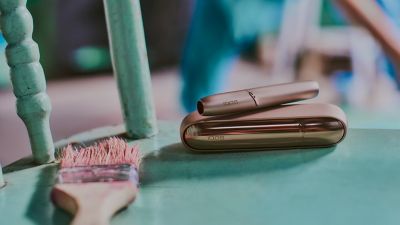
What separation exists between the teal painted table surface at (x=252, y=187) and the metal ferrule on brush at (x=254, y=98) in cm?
5

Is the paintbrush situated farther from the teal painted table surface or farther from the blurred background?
the blurred background

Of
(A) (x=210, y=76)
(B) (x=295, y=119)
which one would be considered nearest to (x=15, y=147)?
(A) (x=210, y=76)

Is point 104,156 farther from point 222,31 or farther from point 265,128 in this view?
point 222,31

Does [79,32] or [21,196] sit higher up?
[79,32]

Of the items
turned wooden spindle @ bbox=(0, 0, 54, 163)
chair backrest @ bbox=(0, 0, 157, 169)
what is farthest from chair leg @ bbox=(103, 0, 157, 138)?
turned wooden spindle @ bbox=(0, 0, 54, 163)

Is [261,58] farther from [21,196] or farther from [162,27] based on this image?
[21,196]

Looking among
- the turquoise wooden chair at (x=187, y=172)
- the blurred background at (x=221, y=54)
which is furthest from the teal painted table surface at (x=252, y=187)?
the blurred background at (x=221, y=54)

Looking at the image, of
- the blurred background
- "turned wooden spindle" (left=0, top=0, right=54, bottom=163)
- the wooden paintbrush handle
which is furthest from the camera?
the blurred background

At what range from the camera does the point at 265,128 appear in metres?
0.59

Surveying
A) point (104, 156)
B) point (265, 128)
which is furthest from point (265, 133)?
point (104, 156)

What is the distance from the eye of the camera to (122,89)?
65 centimetres

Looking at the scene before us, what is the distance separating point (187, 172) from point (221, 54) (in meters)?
0.26

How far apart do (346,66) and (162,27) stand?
0.27 m

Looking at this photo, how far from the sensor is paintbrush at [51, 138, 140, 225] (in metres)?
0.44
